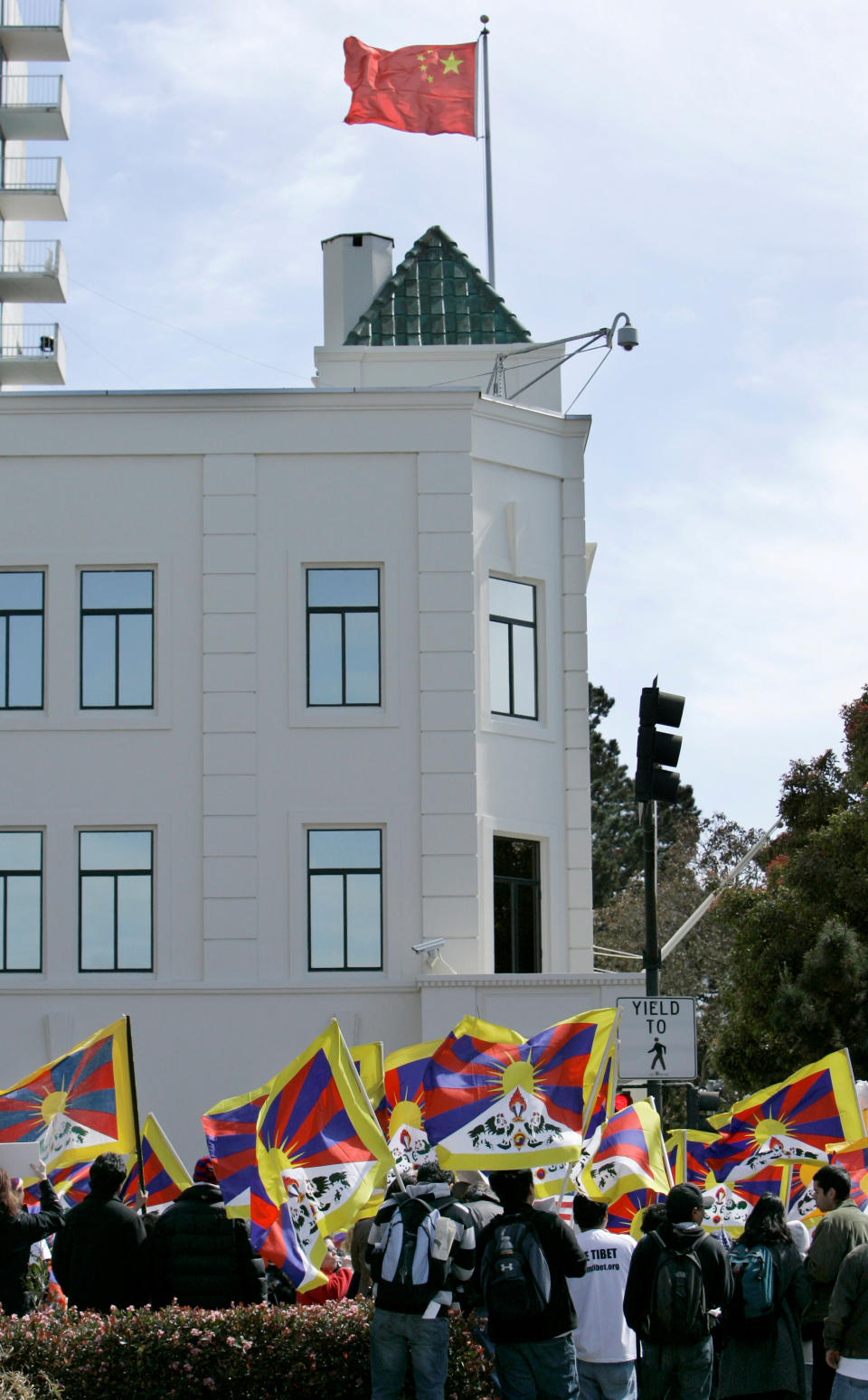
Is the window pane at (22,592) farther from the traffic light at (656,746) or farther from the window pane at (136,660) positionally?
the traffic light at (656,746)

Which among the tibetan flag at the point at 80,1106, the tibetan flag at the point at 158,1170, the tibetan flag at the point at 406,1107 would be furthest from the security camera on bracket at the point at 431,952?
the tibetan flag at the point at 80,1106

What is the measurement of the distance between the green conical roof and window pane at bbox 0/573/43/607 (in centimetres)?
898

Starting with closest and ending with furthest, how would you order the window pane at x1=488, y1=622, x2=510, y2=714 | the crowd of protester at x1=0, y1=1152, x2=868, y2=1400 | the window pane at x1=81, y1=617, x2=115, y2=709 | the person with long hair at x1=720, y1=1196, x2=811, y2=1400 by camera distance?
the crowd of protester at x1=0, y1=1152, x2=868, y2=1400
the person with long hair at x1=720, y1=1196, x2=811, y2=1400
the window pane at x1=81, y1=617, x2=115, y2=709
the window pane at x1=488, y1=622, x2=510, y2=714

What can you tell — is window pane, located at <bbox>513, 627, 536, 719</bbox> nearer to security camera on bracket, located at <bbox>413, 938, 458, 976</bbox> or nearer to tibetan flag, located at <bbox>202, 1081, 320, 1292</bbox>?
security camera on bracket, located at <bbox>413, 938, 458, 976</bbox>

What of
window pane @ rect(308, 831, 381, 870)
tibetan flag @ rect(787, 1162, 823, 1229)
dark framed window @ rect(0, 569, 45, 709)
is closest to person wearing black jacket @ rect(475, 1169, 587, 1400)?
tibetan flag @ rect(787, 1162, 823, 1229)

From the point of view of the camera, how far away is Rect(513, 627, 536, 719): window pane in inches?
961

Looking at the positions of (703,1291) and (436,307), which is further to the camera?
(436,307)

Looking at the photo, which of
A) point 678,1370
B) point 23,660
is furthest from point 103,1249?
point 23,660

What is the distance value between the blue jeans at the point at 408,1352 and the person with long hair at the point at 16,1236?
6.89 ft

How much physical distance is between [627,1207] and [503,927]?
39.3 ft

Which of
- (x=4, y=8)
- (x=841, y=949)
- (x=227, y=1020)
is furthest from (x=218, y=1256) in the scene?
(x=4, y=8)

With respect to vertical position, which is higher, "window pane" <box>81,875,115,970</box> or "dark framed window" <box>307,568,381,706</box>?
"dark framed window" <box>307,568,381,706</box>

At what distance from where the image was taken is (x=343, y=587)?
23875 mm

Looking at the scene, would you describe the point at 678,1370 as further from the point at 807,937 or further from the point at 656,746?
the point at 807,937
